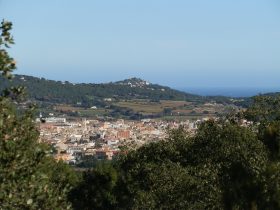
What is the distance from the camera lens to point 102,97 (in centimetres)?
19212

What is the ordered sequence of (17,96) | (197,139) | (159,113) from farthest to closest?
(159,113) < (197,139) < (17,96)

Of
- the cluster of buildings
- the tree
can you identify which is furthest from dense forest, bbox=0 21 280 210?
the cluster of buildings

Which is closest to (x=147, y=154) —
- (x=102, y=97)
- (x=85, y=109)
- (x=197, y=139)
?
(x=197, y=139)

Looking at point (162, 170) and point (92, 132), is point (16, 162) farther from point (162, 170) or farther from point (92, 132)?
point (92, 132)

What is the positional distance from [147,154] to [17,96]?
61.1ft

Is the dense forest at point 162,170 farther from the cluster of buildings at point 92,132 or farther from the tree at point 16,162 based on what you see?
the cluster of buildings at point 92,132

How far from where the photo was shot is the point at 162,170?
73.8ft

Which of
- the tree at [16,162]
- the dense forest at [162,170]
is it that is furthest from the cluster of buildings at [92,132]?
the tree at [16,162]

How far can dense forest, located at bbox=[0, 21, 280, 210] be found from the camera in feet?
25.8

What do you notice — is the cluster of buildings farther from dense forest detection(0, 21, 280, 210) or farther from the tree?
the tree

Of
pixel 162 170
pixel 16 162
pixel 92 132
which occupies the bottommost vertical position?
pixel 92 132

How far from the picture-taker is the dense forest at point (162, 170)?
7.87 m

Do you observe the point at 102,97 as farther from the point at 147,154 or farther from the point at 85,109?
the point at 147,154

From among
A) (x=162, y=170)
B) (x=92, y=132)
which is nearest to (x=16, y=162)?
(x=162, y=170)
